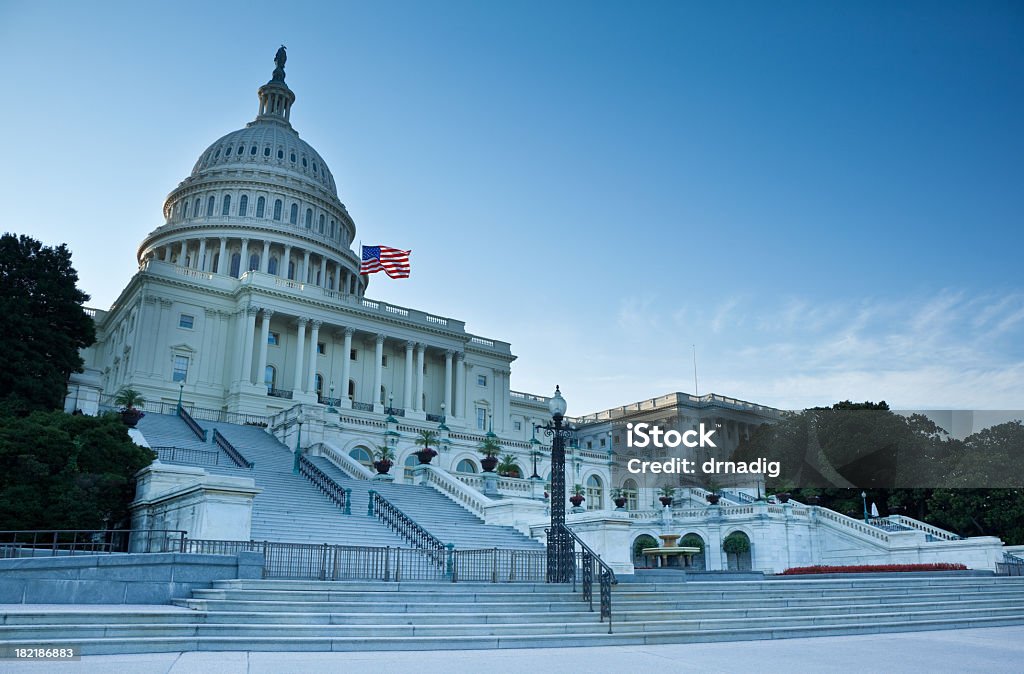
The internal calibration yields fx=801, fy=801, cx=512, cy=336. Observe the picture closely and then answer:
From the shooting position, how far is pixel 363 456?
48.6m

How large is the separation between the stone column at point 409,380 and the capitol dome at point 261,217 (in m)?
17.0

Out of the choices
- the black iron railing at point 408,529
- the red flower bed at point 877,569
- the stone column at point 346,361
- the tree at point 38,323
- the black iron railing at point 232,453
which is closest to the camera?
the black iron railing at point 408,529

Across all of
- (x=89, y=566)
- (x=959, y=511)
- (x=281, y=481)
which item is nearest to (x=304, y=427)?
(x=281, y=481)

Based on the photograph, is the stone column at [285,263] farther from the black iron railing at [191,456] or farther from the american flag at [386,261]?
the black iron railing at [191,456]

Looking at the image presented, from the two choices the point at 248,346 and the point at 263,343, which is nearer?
the point at 248,346

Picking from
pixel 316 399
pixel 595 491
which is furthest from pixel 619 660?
pixel 316 399

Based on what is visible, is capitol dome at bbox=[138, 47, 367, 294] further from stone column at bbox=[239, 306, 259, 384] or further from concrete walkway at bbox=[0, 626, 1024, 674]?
concrete walkway at bbox=[0, 626, 1024, 674]

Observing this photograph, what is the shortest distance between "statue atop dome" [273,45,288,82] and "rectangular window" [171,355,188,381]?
58449 mm

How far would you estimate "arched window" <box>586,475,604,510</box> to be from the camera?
5934cm

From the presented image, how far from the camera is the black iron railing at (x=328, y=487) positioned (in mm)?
28672

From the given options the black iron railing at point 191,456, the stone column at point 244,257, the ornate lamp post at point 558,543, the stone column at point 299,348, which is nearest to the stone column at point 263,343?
the stone column at point 299,348

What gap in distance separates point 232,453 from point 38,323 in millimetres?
10827

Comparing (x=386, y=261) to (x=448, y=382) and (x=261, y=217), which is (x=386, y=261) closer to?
(x=448, y=382)

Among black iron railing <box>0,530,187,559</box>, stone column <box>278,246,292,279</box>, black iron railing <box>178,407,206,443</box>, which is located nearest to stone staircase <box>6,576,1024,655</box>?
black iron railing <box>0,530,187,559</box>
